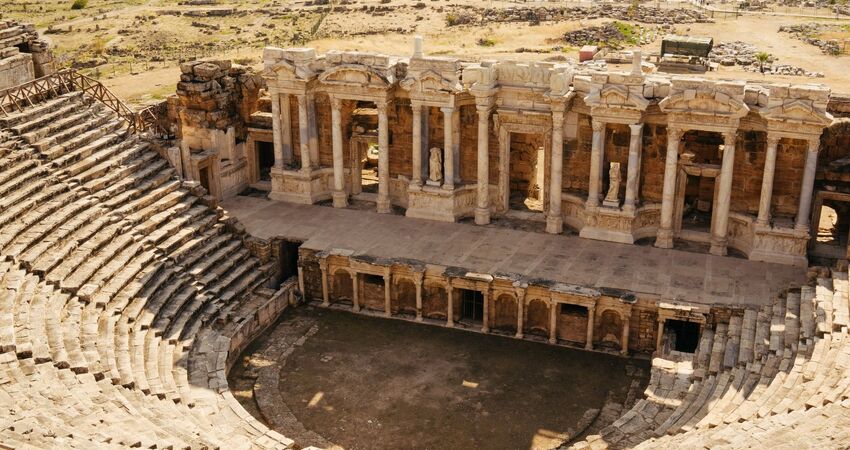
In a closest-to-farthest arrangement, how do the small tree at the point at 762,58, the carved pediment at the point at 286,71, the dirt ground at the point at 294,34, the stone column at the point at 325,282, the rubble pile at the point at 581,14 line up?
1. the stone column at the point at 325,282
2. the carved pediment at the point at 286,71
3. the small tree at the point at 762,58
4. the dirt ground at the point at 294,34
5. the rubble pile at the point at 581,14

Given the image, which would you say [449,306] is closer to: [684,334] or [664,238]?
[684,334]

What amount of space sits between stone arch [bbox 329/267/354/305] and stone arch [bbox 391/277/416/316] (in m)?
1.39

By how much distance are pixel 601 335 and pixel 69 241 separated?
1394 cm

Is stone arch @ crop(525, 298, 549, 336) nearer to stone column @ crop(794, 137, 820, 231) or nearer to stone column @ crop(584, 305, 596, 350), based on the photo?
stone column @ crop(584, 305, 596, 350)

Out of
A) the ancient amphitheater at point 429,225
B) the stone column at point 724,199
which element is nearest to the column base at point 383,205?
the ancient amphitheater at point 429,225

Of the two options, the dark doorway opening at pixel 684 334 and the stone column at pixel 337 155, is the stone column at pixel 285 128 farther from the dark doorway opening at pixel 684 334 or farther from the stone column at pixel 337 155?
the dark doorway opening at pixel 684 334

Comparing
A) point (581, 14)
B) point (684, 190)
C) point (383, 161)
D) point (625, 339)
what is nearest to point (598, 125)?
point (684, 190)

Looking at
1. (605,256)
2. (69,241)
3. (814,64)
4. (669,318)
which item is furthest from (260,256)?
(814,64)

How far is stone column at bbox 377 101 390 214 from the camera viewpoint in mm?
30708

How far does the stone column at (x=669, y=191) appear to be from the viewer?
2767 cm

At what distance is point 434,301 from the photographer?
2767cm

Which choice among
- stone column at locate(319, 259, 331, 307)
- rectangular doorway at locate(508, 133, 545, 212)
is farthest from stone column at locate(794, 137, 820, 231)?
stone column at locate(319, 259, 331, 307)

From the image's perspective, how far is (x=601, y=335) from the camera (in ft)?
85.6

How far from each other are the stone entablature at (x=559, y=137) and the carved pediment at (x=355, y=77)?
0.04 metres
